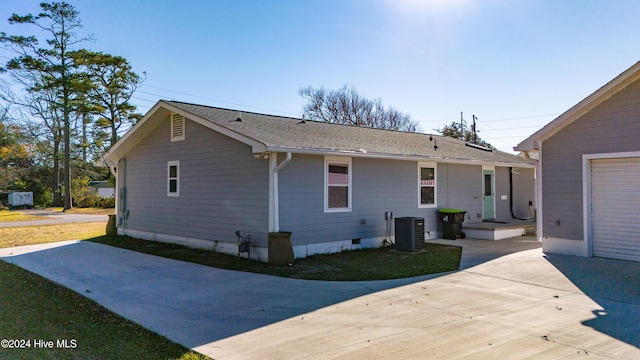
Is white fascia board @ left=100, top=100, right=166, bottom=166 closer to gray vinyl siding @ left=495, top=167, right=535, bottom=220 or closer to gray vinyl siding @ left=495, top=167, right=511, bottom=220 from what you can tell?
gray vinyl siding @ left=495, top=167, right=511, bottom=220

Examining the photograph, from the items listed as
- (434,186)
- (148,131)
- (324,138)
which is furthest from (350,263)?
(148,131)

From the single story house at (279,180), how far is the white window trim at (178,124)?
3 centimetres

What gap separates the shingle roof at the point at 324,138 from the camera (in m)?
9.87

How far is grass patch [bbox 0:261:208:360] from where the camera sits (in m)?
4.19

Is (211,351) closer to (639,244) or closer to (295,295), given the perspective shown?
(295,295)

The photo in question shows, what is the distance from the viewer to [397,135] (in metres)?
15.8

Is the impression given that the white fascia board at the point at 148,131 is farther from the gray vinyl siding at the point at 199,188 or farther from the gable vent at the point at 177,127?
the gable vent at the point at 177,127

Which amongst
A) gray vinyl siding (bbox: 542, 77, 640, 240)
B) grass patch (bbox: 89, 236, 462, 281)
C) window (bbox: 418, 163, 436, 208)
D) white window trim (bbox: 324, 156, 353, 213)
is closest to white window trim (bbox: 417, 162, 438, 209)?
window (bbox: 418, 163, 436, 208)

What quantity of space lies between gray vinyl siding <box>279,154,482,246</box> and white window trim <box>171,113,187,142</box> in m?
4.19

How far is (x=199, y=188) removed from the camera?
1157 cm

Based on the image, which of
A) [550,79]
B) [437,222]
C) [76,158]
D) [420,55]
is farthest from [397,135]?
[76,158]

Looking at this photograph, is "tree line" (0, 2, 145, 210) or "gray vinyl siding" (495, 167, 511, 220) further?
"tree line" (0, 2, 145, 210)

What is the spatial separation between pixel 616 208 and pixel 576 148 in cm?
153

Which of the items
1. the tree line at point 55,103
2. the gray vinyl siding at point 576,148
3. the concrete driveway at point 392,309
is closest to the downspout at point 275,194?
the concrete driveway at point 392,309
